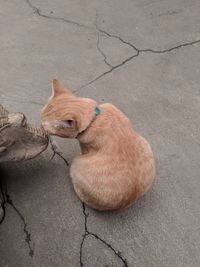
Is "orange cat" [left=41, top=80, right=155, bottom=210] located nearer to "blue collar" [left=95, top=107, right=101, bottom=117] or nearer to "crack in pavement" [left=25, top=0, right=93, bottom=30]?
"blue collar" [left=95, top=107, right=101, bottom=117]

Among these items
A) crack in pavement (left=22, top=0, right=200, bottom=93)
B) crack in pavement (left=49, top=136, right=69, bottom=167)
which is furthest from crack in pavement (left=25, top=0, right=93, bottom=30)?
crack in pavement (left=49, top=136, right=69, bottom=167)

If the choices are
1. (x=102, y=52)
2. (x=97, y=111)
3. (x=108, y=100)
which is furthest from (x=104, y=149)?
(x=102, y=52)

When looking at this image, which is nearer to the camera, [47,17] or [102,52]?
[102,52]

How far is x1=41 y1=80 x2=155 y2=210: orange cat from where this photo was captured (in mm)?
2148

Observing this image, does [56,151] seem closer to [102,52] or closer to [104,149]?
[104,149]

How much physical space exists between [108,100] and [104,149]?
102 cm

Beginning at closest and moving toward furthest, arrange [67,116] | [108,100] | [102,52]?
[67,116], [108,100], [102,52]

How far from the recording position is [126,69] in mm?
3395

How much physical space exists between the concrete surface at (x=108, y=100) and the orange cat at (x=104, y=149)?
309 millimetres

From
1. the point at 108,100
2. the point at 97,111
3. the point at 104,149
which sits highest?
the point at 97,111

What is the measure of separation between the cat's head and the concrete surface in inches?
22.2

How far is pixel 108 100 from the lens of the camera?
3.14 meters

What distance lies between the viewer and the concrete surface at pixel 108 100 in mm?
2346

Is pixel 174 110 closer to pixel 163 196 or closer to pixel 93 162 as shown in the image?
pixel 163 196
